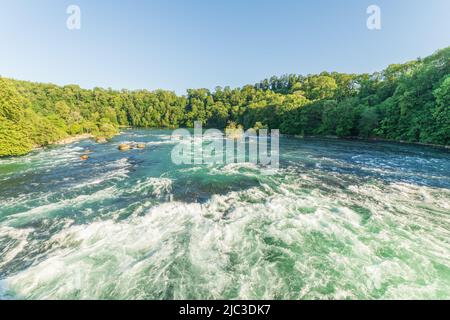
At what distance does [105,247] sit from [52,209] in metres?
5.25

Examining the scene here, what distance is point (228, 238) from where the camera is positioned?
761cm

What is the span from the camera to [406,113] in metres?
32.8

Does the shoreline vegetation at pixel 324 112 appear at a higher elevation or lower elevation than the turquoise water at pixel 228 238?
higher

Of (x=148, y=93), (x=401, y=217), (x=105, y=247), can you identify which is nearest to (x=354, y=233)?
(x=401, y=217)

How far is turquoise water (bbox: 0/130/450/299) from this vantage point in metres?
5.44

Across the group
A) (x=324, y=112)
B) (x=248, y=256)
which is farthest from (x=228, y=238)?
(x=324, y=112)

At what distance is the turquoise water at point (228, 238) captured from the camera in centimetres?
544

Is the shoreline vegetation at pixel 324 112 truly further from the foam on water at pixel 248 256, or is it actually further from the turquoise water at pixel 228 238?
the foam on water at pixel 248 256

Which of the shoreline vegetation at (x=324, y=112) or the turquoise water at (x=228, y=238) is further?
the shoreline vegetation at (x=324, y=112)

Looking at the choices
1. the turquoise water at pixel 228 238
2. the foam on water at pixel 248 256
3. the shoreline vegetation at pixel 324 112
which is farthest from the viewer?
the shoreline vegetation at pixel 324 112

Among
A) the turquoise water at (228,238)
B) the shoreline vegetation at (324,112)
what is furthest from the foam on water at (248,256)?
the shoreline vegetation at (324,112)

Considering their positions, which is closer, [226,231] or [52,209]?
[226,231]

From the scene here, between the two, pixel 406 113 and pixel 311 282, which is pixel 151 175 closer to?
pixel 311 282
